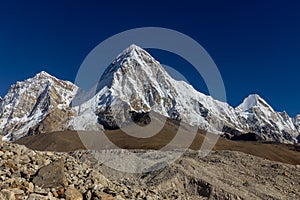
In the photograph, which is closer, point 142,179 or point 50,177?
point 50,177

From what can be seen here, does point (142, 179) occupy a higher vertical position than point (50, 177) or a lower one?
higher

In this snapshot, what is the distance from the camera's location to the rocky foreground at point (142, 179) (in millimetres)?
11469

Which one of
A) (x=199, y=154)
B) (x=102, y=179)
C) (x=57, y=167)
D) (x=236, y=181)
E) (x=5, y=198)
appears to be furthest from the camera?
(x=199, y=154)

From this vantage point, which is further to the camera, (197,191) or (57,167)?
(197,191)

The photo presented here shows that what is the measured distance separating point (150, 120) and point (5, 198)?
127 metres

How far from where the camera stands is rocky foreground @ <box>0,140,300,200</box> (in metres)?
11.5

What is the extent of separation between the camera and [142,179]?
87.7ft

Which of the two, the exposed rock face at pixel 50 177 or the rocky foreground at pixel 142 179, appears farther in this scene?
the exposed rock face at pixel 50 177

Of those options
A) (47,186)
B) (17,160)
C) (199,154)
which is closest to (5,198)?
(47,186)

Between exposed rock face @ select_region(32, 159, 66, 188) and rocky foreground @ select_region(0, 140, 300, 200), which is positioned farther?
exposed rock face @ select_region(32, 159, 66, 188)

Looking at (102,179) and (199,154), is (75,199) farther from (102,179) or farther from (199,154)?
(199,154)

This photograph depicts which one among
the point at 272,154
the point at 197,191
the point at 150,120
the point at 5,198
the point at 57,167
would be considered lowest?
the point at 5,198

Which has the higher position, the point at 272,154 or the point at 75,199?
the point at 272,154

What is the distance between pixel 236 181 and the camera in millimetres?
26703
